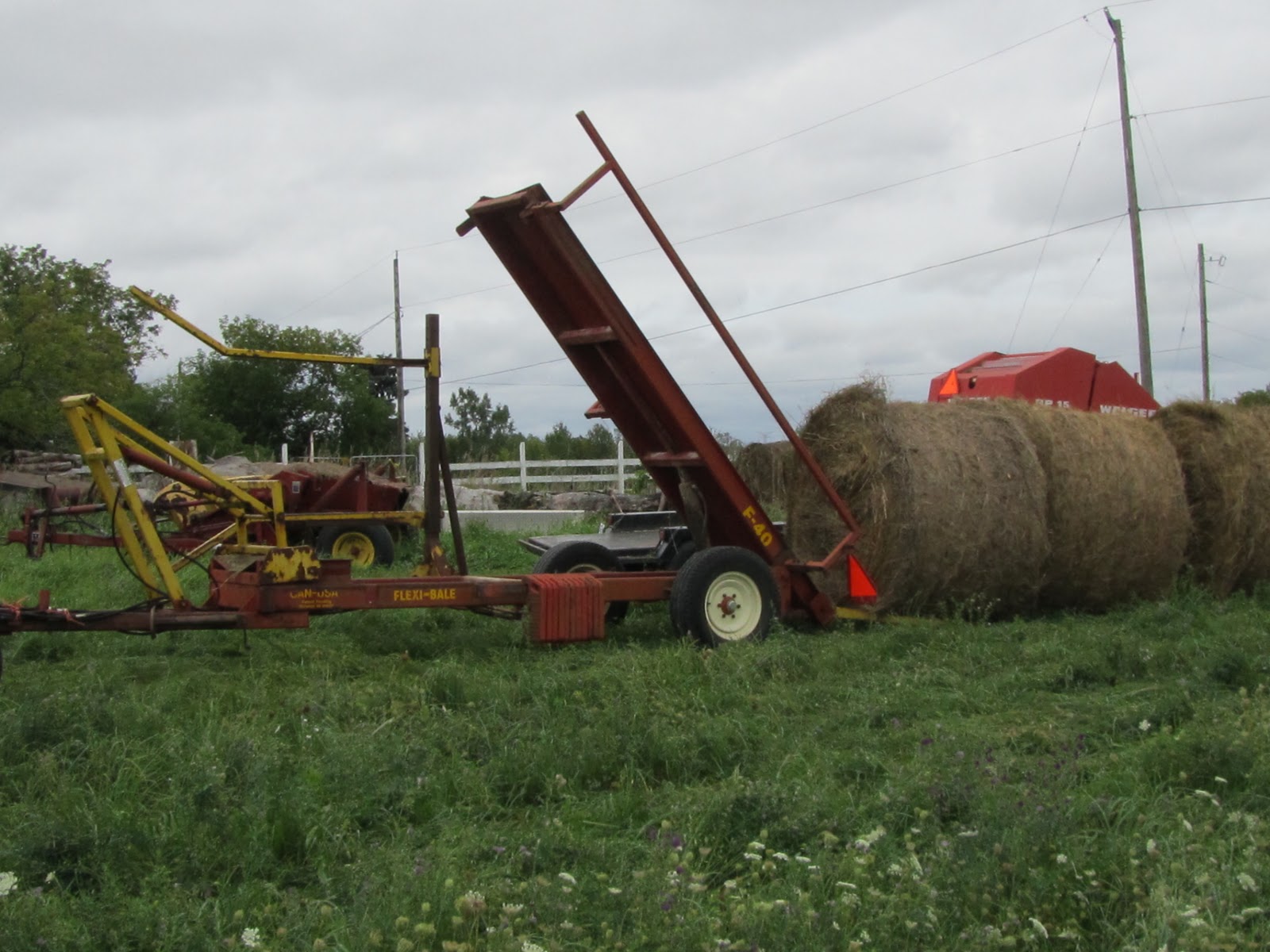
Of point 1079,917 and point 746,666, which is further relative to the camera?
point 746,666

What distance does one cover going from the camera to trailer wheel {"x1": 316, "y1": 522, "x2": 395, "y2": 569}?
1445 cm

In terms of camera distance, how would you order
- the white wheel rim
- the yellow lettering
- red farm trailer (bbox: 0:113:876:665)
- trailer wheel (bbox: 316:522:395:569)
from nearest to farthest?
red farm trailer (bbox: 0:113:876:665) < the yellow lettering < the white wheel rim < trailer wheel (bbox: 316:522:395:569)

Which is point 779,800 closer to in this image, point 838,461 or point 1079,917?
point 1079,917

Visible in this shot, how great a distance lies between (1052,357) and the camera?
13.1 meters

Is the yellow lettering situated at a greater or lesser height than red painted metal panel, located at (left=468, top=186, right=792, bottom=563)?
lesser

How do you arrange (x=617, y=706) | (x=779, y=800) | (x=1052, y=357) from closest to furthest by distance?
(x=779, y=800), (x=617, y=706), (x=1052, y=357)

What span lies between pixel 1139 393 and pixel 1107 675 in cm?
843

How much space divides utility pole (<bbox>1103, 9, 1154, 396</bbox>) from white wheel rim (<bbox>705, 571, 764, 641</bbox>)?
1673cm

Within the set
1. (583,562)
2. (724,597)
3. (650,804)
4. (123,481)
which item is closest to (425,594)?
(123,481)

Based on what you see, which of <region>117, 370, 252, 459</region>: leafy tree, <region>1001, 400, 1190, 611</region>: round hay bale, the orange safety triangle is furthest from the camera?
<region>117, 370, 252, 459</region>: leafy tree

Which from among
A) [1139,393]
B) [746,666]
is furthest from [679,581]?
[1139,393]

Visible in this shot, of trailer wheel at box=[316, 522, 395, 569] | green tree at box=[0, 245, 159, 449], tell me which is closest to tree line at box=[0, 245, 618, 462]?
green tree at box=[0, 245, 159, 449]

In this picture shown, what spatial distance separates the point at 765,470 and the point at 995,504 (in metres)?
2.20

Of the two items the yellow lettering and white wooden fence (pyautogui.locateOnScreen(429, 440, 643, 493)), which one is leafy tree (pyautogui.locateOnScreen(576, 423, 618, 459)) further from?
the yellow lettering
